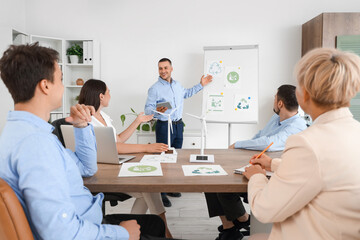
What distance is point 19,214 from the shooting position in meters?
0.73

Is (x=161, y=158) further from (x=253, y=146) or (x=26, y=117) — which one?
(x=26, y=117)

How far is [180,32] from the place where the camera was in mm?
4188

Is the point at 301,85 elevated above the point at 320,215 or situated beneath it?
elevated above

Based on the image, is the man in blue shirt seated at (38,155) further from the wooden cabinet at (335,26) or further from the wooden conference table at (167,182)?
the wooden cabinet at (335,26)

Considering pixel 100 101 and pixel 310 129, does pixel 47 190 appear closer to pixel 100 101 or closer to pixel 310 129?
pixel 310 129

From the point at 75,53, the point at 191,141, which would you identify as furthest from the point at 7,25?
the point at 191,141

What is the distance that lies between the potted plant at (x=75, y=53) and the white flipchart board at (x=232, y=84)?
5.90ft

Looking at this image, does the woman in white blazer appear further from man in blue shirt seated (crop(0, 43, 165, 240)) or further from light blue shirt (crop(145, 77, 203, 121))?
light blue shirt (crop(145, 77, 203, 121))

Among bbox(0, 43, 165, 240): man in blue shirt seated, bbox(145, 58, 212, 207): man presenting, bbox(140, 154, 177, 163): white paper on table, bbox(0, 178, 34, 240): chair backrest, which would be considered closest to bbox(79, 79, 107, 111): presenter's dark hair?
bbox(140, 154, 177, 163): white paper on table

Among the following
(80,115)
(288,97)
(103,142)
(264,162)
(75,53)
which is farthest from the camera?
(75,53)

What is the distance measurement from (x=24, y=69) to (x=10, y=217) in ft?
1.39

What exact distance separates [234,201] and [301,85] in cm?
131

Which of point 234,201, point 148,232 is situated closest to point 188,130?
point 234,201

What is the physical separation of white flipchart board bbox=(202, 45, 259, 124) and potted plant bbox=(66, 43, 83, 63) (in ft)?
5.90
